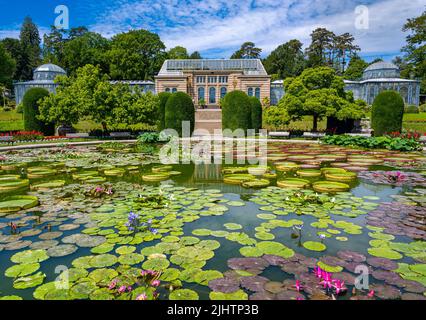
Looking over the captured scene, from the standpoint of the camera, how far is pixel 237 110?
895 inches

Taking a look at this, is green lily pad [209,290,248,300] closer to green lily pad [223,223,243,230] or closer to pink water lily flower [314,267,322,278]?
pink water lily flower [314,267,322,278]

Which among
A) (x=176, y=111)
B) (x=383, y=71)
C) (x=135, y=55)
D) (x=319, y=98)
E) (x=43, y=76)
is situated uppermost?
(x=135, y=55)

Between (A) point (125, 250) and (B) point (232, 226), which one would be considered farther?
(B) point (232, 226)

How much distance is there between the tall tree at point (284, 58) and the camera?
57375 mm

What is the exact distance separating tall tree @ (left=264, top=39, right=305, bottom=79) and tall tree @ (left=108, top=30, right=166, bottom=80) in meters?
21.1

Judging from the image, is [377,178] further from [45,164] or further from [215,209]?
[45,164]

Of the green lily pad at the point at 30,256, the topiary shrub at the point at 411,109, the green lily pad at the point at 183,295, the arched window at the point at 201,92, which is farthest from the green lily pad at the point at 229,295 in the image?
the arched window at the point at 201,92

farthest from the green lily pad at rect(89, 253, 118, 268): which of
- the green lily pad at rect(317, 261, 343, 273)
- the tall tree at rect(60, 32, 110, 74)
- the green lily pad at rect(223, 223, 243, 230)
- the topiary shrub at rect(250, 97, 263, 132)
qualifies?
the tall tree at rect(60, 32, 110, 74)

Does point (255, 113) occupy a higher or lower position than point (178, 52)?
lower

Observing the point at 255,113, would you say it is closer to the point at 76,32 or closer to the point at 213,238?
the point at 213,238

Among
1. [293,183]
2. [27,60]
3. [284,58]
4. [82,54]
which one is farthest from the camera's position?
[27,60]

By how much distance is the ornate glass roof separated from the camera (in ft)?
152

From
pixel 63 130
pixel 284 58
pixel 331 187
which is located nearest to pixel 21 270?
pixel 331 187

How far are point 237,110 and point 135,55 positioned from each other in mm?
33447
